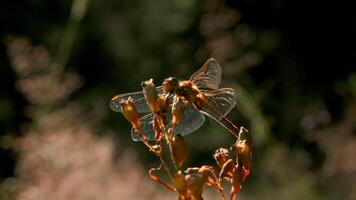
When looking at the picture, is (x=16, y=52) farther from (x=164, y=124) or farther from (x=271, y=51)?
(x=271, y=51)

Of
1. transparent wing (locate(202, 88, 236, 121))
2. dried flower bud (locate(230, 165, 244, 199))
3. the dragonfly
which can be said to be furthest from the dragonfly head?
dried flower bud (locate(230, 165, 244, 199))

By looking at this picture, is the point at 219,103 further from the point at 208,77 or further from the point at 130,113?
the point at 130,113

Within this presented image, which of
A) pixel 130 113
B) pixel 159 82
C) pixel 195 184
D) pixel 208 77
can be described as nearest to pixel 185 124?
pixel 208 77

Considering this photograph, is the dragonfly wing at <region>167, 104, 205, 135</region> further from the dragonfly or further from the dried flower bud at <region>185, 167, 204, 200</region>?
the dried flower bud at <region>185, 167, 204, 200</region>

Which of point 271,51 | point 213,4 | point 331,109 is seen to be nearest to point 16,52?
point 213,4

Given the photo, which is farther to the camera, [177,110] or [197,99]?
[197,99]

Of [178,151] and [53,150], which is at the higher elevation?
[178,151]
